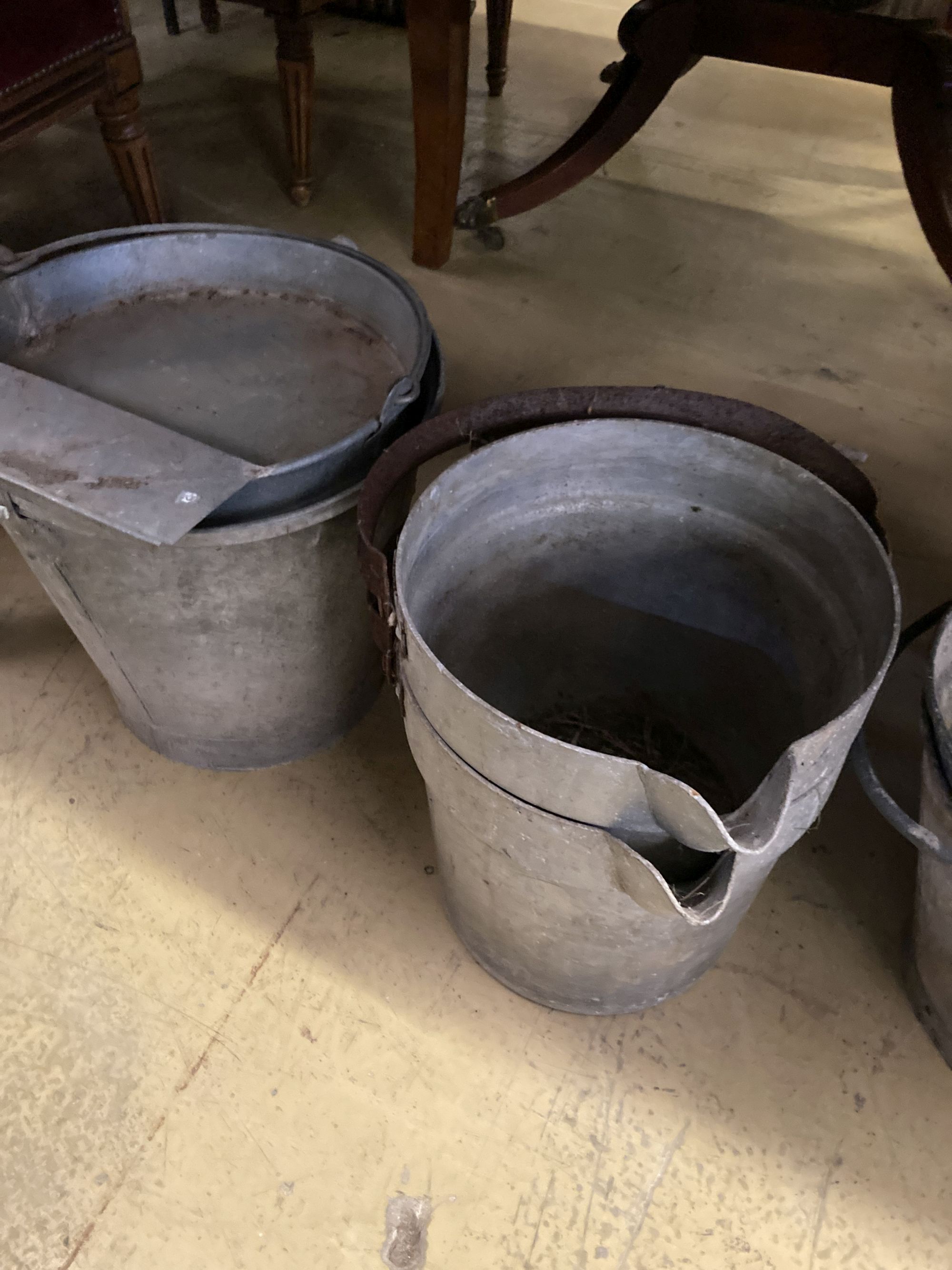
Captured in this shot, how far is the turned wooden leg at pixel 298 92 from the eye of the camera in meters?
2.23

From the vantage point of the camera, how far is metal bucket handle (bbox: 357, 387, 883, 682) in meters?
0.96

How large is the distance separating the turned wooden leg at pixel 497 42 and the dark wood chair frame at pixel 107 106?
4.97 feet

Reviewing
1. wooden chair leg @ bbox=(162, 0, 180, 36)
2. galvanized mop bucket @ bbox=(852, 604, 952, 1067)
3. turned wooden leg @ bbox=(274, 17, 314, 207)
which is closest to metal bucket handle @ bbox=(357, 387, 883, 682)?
galvanized mop bucket @ bbox=(852, 604, 952, 1067)

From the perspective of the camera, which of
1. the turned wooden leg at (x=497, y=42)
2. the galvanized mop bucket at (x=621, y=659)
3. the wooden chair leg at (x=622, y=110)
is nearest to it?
the galvanized mop bucket at (x=621, y=659)

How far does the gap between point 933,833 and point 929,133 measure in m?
1.66

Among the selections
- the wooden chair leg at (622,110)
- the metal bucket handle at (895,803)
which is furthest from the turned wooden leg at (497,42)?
the metal bucket handle at (895,803)

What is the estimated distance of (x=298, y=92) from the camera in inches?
92.5

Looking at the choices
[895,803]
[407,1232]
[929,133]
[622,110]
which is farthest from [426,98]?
[407,1232]

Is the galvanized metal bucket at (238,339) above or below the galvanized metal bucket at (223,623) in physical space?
above

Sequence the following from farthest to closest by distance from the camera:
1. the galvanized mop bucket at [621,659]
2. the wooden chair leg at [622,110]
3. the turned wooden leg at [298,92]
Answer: the turned wooden leg at [298,92] → the wooden chair leg at [622,110] → the galvanized mop bucket at [621,659]

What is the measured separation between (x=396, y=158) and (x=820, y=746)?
2623 mm

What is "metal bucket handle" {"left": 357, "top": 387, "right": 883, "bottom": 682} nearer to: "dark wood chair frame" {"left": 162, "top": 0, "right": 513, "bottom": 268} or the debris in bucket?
the debris in bucket

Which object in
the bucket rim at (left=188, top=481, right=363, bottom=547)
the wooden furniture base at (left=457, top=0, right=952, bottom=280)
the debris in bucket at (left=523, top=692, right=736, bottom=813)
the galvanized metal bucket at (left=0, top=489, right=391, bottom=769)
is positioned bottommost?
the debris in bucket at (left=523, top=692, right=736, bottom=813)

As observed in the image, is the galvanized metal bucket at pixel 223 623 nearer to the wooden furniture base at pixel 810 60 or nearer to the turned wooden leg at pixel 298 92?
the wooden furniture base at pixel 810 60
